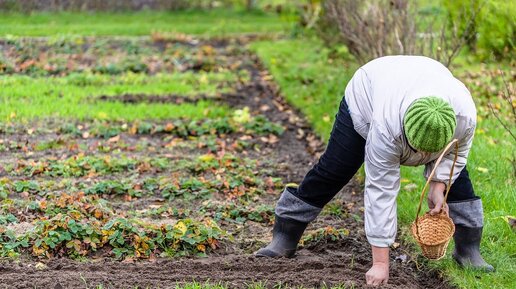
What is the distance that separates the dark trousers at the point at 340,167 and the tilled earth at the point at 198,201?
47 centimetres

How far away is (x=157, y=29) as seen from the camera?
55.2ft

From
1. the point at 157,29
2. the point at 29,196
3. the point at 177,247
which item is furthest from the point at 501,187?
the point at 157,29

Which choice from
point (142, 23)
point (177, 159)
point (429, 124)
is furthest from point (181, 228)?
point (142, 23)

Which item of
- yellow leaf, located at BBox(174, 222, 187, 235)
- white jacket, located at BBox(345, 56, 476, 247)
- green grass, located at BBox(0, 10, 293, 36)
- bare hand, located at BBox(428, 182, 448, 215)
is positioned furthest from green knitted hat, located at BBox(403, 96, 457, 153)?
green grass, located at BBox(0, 10, 293, 36)

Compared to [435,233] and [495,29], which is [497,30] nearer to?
[495,29]

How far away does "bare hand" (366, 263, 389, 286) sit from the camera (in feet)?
15.3

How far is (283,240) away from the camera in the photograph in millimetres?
5367

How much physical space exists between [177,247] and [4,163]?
265 cm

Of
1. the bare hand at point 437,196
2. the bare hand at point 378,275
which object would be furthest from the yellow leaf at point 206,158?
the bare hand at point 437,196

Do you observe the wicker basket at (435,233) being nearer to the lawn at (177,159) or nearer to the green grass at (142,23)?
the lawn at (177,159)

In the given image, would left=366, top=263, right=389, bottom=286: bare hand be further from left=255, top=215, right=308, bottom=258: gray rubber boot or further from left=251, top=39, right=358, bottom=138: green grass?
left=251, top=39, right=358, bottom=138: green grass

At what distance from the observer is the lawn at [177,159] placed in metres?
5.37

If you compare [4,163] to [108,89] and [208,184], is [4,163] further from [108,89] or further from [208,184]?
[108,89]

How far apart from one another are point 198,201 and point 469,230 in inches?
90.1
